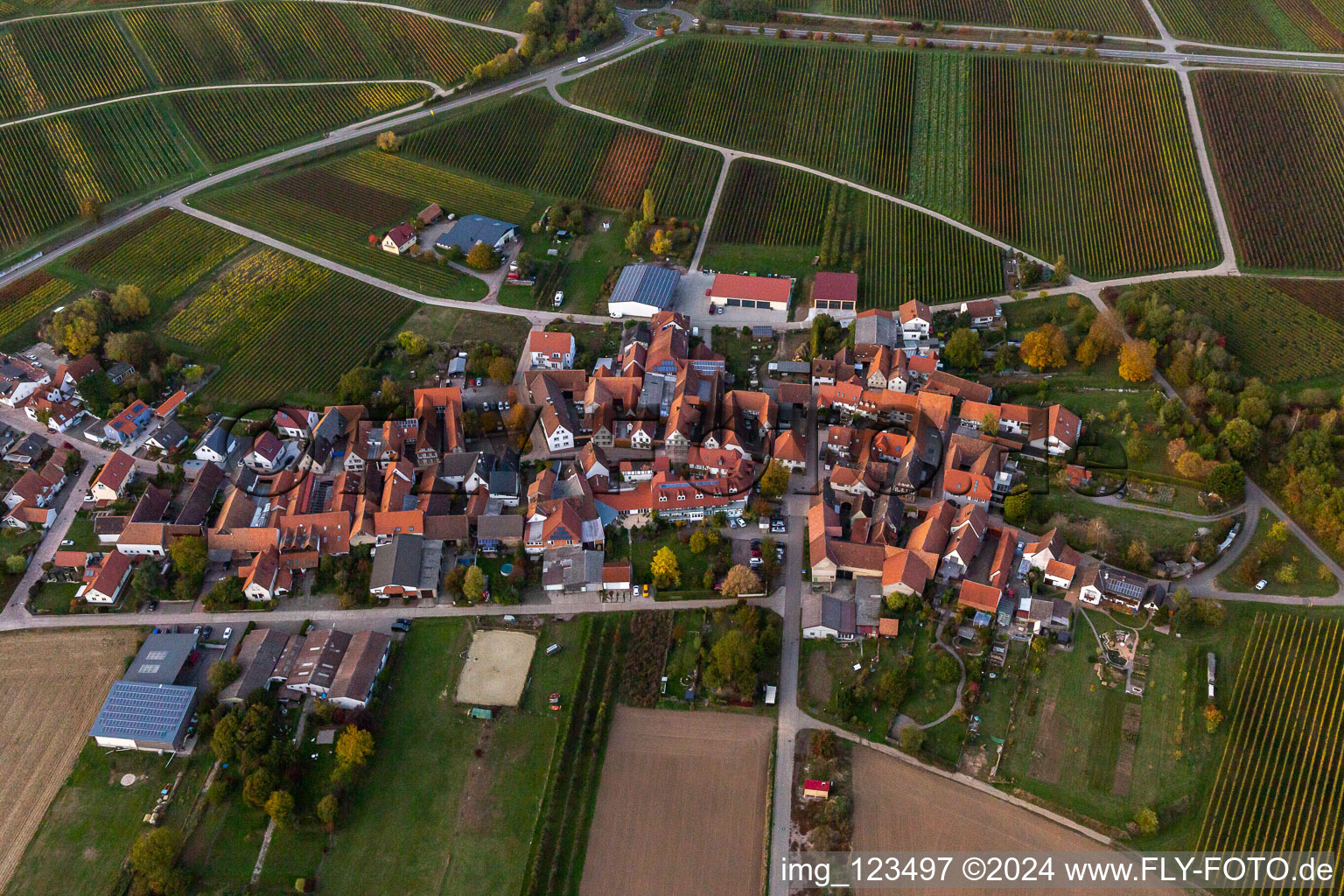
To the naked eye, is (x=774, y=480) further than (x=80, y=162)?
No

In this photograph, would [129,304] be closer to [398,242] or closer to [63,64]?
[398,242]

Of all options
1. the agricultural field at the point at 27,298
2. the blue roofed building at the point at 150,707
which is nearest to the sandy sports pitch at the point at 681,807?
the blue roofed building at the point at 150,707

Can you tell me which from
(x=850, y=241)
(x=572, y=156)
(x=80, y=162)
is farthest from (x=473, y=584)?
(x=80, y=162)

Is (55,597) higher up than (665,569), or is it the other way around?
(665,569)

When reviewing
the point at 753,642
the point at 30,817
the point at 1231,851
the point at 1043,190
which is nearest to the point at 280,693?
the point at 30,817

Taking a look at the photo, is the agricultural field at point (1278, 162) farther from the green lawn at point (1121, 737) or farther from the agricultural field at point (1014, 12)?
the green lawn at point (1121, 737)

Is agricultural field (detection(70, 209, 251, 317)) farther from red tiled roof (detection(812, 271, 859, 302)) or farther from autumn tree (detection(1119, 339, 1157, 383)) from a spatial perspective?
autumn tree (detection(1119, 339, 1157, 383))

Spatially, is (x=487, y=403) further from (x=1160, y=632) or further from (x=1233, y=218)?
(x=1233, y=218)

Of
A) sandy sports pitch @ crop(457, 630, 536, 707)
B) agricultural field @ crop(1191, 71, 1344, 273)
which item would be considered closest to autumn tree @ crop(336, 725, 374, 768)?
sandy sports pitch @ crop(457, 630, 536, 707)
